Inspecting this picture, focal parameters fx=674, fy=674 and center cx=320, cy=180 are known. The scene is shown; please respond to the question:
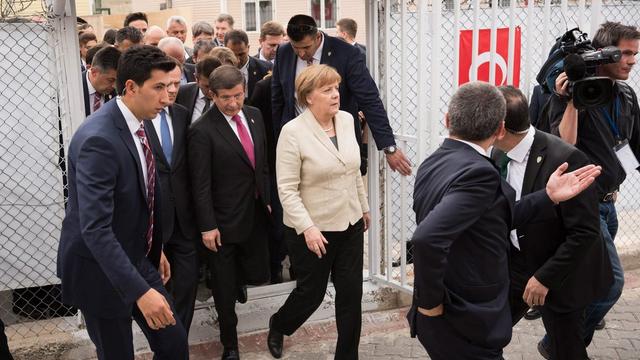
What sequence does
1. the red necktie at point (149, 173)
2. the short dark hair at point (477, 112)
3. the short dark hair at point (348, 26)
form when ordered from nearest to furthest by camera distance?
the short dark hair at point (477, 112) → the red necktie at point (149, 173) → the short dark hair at point (348, 26)

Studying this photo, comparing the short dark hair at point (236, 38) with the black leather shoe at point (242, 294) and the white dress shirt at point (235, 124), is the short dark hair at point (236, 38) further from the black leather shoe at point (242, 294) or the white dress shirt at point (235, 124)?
the black leather shoe at point (242, 294)

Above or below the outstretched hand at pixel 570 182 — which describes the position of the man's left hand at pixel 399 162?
below

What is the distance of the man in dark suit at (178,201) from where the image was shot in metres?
4.09

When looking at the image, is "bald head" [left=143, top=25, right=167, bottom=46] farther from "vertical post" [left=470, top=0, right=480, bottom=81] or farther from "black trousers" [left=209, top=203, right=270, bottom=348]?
"vertical post" [left=470, top=0, right=480, bottom=81]

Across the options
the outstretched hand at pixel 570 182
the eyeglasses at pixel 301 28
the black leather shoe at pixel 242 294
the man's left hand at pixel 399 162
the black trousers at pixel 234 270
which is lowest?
the black leather shoe at pixel 242 294

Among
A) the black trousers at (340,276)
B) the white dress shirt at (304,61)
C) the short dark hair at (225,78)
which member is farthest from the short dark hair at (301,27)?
the black trousers at (340,276)

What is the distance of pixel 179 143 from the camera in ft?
13.5

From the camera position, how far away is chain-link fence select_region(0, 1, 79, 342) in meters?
4.41

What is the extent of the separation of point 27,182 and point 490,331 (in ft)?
10.7

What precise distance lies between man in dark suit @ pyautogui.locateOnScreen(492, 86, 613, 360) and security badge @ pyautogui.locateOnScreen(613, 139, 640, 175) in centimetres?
87

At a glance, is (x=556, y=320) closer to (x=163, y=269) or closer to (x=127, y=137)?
(x=163, y=269)

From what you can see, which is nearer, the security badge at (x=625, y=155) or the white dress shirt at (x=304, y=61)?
the security badge at (x=625, y=155)

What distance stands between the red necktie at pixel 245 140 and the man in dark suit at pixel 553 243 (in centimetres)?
156

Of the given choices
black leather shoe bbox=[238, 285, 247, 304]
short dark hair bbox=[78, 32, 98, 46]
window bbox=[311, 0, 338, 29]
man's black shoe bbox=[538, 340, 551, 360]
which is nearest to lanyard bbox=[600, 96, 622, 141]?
man's black shoe bbox=[538, 340, 551, 360]
